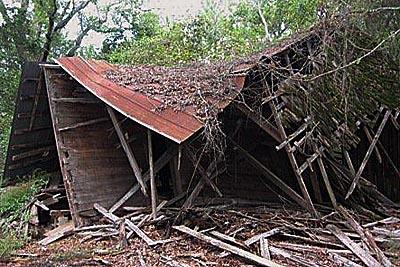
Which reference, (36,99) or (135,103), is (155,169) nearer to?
(135,103)

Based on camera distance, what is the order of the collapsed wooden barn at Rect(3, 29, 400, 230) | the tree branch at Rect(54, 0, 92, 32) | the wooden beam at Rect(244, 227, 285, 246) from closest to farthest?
1. the wooden beam at Rect(244, 227, 285, 246)
2. the collapsed wooden barn at Rect(3, 29, 400, 230)
3. the tree branch at Rect(54, 0, 92, 32)

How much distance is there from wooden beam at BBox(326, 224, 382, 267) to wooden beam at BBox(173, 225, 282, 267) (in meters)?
1.06

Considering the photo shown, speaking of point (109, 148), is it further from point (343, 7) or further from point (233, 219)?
point (343, 7)

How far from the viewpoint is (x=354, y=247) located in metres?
6.26

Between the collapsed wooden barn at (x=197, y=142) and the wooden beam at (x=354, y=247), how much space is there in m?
0.70

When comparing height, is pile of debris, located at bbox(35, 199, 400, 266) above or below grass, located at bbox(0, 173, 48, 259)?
below

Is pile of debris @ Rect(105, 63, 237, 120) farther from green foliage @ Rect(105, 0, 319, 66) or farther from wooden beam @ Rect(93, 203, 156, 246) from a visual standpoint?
green foliage @ Rect(105, 0, 319, 66)

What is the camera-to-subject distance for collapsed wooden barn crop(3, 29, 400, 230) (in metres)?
7.68

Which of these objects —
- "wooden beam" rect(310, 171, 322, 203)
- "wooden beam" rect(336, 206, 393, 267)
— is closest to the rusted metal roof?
"wooden beam" rect(310, 171, 322, 203)

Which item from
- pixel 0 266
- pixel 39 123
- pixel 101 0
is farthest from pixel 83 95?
pixel 101 0

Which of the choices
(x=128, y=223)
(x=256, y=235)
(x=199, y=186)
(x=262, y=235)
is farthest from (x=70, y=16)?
(x=262, y=235)

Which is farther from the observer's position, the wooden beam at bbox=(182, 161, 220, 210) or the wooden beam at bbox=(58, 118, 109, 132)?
the wooden beam at bbox=(58, 118, 109, 132)

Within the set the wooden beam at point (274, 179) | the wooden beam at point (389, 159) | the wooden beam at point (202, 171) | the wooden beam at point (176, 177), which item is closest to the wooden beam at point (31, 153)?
the wooden beam at point (176, 177)

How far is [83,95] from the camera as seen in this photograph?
356 inches
